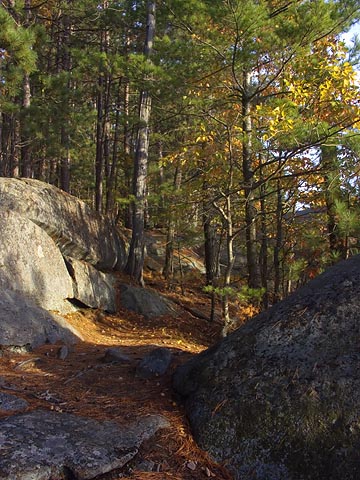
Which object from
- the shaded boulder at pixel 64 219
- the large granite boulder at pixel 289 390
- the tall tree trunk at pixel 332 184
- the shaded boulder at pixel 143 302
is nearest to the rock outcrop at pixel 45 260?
the shaded boulder at pixel 64 219

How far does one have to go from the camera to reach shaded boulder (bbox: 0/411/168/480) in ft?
8.80

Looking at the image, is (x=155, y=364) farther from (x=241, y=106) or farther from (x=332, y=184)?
(x=241, y=106)

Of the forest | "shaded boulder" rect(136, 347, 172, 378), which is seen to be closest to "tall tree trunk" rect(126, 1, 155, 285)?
the forest

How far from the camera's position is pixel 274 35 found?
8.13 m

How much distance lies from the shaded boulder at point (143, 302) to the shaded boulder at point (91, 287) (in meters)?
0.43

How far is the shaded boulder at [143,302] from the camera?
11179 millimetres

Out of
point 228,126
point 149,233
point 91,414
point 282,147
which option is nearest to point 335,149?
point 282,147

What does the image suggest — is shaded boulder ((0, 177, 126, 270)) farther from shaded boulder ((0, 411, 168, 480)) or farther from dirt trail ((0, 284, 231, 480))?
shaded boulder ((0, 411, 168, 480))

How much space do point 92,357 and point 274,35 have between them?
256 inches

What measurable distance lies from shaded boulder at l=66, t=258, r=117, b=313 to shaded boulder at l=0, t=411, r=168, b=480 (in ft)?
20.0

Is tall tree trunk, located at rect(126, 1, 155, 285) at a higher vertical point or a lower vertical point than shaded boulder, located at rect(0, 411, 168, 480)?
higher

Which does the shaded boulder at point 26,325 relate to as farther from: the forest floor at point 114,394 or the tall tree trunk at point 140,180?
the tall tree trunk at point 140,180

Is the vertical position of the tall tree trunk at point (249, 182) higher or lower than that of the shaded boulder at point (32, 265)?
higher

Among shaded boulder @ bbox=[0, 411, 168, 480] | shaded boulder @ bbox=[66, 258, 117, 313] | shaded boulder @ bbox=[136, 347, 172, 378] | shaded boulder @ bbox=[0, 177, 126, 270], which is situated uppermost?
shaded boulder @ bbox=[0, 177, 126, 270]
